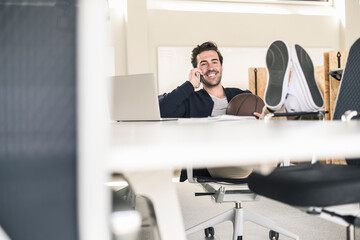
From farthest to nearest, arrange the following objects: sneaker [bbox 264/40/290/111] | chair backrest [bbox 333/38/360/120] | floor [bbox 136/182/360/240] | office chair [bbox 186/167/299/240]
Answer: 1. floor [bbox 136/182/360/240]
2. sneaker [bbox 264/40/290/111]
3. office chair [bbox 186/167/299/240]
4. chair backrest [bbox 333/38/360/120]

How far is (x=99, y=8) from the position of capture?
0.38 metres

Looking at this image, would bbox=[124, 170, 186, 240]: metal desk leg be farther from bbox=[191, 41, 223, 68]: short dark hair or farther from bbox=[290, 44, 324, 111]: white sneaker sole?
bbox=[191, 41, 223, 68]: short dark hair

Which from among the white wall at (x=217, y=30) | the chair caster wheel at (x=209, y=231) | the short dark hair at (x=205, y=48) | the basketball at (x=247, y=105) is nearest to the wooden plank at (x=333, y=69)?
the short dark hair at (x=205, y=48)

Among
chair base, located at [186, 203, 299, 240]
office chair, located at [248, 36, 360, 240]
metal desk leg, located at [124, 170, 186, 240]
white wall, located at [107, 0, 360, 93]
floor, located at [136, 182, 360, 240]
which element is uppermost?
white wall, located at [107, 0, 360, 93]

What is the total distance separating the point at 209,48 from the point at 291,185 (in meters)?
2.47

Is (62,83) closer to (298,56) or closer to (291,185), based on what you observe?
(291,185)

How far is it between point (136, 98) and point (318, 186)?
101 centimetres

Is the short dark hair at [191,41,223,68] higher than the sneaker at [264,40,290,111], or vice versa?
the short dark hair at [191,41,223,68]

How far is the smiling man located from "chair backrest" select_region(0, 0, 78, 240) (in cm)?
237

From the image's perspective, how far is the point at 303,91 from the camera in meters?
2.20

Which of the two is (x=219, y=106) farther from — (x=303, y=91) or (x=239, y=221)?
(x=239, y=221)

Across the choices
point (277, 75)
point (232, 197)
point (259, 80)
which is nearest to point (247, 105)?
point (277, 75)

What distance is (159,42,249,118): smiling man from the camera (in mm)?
2789

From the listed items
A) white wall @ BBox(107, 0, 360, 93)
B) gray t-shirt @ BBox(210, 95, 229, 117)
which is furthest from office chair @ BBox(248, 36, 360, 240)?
white wall @ BBox(107, 0, 360, 93)
